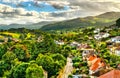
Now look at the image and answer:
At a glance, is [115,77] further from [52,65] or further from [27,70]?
[52,65]

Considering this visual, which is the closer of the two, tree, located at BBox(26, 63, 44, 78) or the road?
tree, located at BBox(26, 63, 44, 78)

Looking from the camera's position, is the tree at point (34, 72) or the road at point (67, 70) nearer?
the tree at point (34, 72)

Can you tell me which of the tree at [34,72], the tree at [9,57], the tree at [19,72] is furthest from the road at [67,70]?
the tree at [9,57]

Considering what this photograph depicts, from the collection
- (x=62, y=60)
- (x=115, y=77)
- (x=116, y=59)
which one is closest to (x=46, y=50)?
(x=62, y=60)

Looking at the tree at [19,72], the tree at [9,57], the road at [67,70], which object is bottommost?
the road at [67,70]

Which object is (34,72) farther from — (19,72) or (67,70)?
(67,70)

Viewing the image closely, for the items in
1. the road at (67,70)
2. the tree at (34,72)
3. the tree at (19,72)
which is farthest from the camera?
the road at (67,70)

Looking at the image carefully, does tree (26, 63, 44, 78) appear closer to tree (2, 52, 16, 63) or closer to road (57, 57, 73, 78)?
road (57, 57, 73, 78)

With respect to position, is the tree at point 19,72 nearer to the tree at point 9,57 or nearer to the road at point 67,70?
the road at point 67,70

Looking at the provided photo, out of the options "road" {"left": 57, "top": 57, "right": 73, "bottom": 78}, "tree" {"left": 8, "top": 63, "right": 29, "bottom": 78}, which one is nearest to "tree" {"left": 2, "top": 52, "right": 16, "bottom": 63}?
"road" {"left": 57, "top": 57, "right": 73, "bottom": 78}

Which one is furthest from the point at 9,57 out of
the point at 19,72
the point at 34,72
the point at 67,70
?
the point at 34,72

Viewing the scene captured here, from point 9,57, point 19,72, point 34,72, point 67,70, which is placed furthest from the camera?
point 9,57
